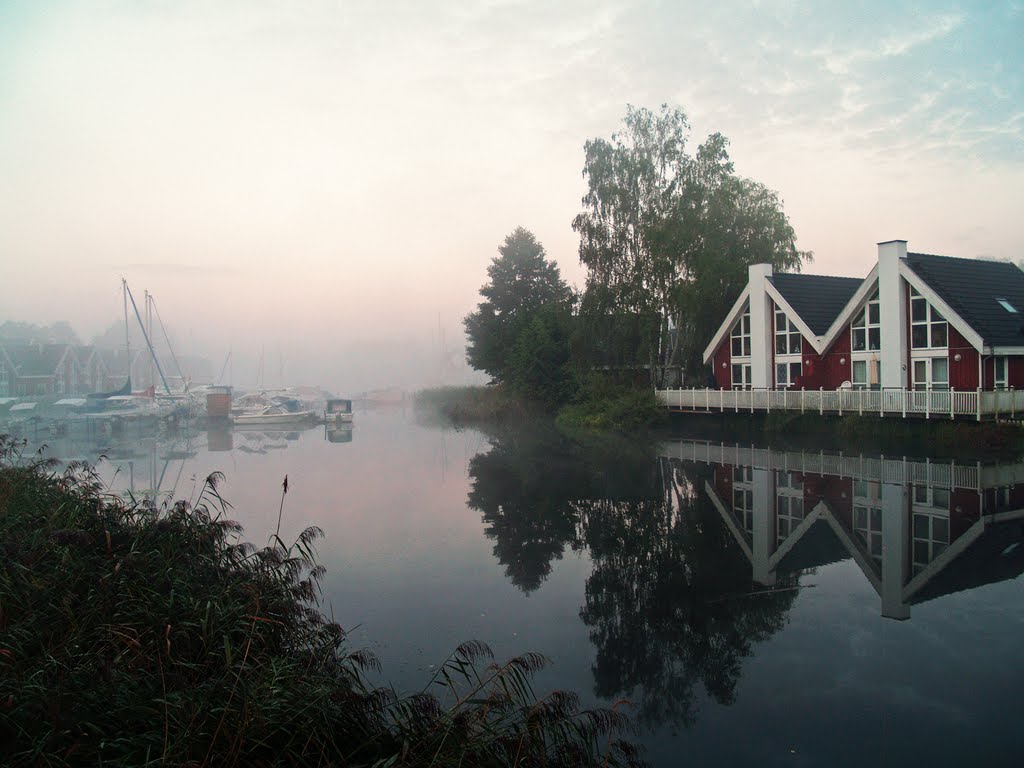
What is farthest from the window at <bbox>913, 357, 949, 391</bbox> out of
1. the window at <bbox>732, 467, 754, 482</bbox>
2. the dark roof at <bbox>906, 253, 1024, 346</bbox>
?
the window at <bbox>732, 467, 754, 482</bbox>

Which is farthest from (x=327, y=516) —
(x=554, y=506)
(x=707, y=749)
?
(x=707, y=749)

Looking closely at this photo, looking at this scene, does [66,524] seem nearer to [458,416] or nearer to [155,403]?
[458,416]

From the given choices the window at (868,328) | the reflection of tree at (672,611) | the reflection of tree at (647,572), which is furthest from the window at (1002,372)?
the reflection of tree at (672,611)

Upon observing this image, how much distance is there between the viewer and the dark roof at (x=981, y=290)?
81.0ft

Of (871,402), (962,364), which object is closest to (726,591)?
(871,402)

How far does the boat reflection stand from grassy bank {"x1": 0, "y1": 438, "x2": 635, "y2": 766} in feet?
17.0

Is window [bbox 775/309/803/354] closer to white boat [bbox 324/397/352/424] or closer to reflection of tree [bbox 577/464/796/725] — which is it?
reflection of tree [bbox 577/464/796/725]

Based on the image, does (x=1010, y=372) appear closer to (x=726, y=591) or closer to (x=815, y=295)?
(x=815, y=295)

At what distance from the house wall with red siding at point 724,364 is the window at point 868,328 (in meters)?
6.99

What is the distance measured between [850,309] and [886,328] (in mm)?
2093

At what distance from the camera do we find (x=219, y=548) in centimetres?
798

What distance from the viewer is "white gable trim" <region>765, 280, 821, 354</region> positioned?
30406mm

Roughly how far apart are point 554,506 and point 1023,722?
387 inches

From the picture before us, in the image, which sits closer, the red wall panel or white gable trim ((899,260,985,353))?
white gable trim ((899,260,985,353))
